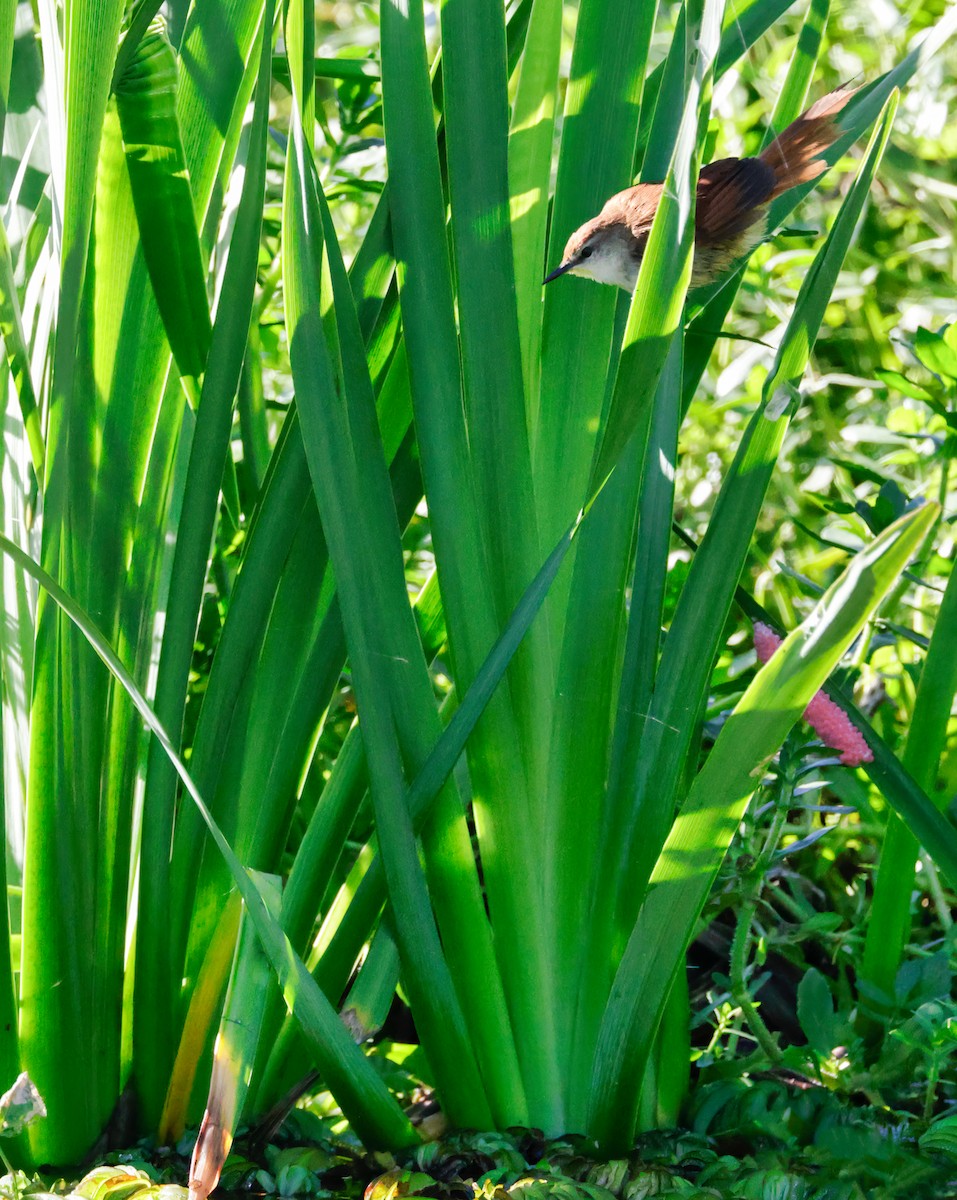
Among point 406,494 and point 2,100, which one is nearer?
point 2,100

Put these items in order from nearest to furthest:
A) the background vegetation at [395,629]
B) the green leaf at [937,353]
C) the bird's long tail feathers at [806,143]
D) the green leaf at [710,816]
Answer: the green leaf at [710,816] → the background vegetation at [395,629] → the bird's long tail feathers at [806,143] → the green leaf at [937,353]

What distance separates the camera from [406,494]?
2.08 feet

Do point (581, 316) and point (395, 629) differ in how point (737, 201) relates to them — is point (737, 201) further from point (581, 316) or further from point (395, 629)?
point (395, 629)

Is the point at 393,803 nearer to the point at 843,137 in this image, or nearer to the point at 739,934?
the point at 739,934

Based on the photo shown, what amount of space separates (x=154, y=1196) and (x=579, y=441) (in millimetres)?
383

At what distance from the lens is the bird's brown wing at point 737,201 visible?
66cm

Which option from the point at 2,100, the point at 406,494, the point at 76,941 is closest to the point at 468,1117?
the point at 76,941

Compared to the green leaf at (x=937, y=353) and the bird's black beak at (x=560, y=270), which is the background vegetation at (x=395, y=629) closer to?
the bird's black beak at (x=560, y=270)

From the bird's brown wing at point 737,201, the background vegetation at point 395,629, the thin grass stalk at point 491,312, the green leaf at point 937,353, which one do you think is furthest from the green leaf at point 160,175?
the green leaf at point 937,353

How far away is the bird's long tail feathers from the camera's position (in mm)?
642

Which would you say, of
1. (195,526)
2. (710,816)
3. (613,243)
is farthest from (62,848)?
(613,243)

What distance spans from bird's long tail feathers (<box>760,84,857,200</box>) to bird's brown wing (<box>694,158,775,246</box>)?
0.01 metres

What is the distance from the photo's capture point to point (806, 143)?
66 cm

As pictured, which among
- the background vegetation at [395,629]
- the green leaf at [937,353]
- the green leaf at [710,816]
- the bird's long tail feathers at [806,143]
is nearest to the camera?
the green leaf at [710,816]
